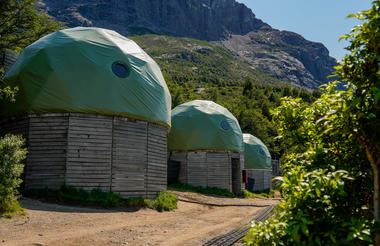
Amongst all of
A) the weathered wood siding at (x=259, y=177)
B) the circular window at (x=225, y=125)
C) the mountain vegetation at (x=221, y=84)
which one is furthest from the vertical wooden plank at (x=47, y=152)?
the mountain vegetation at (x=221, y=84)

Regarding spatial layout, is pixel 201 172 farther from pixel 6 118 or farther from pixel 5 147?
pixel 5 147

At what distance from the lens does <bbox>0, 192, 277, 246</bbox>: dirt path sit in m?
7.50

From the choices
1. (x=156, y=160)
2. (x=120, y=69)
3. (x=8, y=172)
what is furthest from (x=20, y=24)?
(x=8, y=172)

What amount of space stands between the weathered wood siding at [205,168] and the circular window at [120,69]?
11.1 meters

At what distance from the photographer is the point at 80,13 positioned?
605 ft

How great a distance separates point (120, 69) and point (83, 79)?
1.84 m

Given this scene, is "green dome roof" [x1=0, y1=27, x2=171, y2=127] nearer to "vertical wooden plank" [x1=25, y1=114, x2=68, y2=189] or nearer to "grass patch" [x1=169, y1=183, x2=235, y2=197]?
"vertical wooden plank" [x1=25, y1=114, x2=68, y2=189]

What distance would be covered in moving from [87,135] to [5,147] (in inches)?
152

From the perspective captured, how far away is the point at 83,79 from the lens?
13422mm

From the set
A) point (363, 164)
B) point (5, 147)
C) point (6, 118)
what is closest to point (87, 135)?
point (5, 147)

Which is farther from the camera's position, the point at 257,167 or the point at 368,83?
the point at 257,167

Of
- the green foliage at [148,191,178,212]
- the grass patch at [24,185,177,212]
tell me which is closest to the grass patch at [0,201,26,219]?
the grass patch at [24,185,177,212]

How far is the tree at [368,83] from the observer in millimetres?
3336

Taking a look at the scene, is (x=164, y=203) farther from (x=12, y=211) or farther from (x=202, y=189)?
(x=202, y=189)
